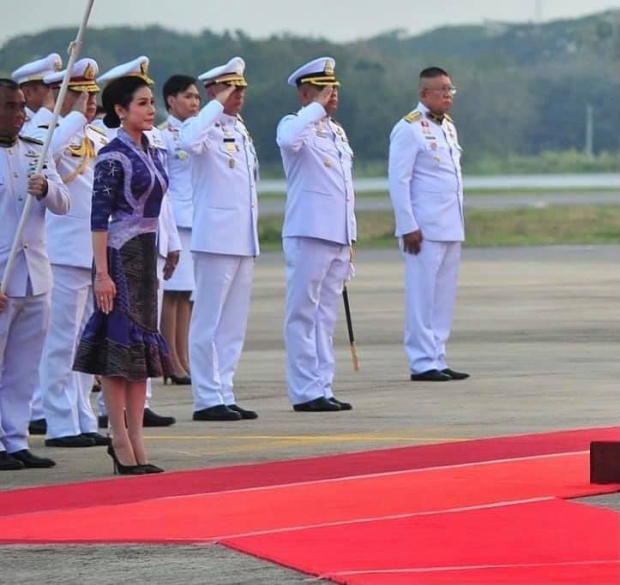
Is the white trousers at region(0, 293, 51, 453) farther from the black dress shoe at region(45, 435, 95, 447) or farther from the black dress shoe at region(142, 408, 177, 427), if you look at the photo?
the black dress shoe at region(142, 408, 177, 427)

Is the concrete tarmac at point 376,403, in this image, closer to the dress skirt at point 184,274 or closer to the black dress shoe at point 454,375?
the black dress shoe at point 454,375

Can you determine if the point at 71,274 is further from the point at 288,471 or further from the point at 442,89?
the point at 442,89

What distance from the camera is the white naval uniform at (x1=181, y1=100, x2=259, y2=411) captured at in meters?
11.7

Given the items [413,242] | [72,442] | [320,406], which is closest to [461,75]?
[413,242]

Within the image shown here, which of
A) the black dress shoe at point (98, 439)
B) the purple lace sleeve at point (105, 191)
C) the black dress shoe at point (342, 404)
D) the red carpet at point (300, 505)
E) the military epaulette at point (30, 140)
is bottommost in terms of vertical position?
the black dress shoe at point (342, 404)

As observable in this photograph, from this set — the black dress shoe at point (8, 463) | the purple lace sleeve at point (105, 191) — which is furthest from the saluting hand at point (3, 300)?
the black dress shoe at point (8, 463)

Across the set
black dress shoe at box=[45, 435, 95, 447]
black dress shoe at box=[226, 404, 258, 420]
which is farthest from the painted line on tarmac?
black dress shoe at box=[226, 404, 258, 420]

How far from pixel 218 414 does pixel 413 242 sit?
2.69 metres

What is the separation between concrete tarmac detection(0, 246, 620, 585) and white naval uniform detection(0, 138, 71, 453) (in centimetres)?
38

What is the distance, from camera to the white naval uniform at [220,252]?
38.4 feet

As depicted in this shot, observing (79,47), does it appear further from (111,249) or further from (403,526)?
(403,526)

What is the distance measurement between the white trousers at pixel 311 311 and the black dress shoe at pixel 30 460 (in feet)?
8.81

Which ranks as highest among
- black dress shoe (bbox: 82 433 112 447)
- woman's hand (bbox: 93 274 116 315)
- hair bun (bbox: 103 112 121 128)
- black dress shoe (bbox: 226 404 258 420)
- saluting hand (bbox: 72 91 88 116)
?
saluting hand (bbox: 72 91 88 116)

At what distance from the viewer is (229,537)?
7.31 metres
